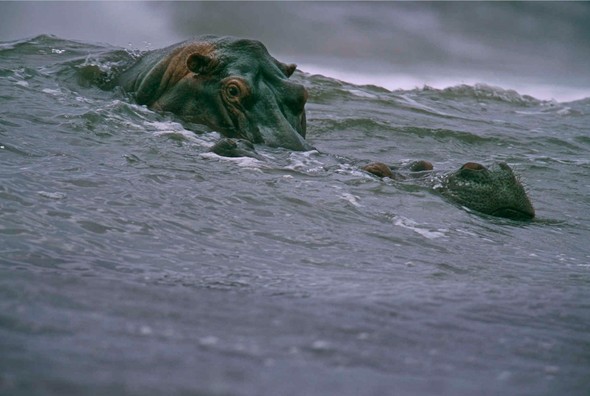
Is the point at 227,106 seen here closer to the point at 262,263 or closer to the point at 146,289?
the point at 262,263

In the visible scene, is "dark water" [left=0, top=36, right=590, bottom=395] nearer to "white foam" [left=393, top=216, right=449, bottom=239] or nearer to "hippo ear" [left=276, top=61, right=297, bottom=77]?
"white foam" [left=393, top=216, right=449, bottom=239]

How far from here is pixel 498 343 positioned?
2.19 m

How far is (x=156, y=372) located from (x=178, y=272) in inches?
42.3

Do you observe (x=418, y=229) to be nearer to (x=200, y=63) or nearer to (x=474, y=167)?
(x=474, y=167)

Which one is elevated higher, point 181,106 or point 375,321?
point 181,106

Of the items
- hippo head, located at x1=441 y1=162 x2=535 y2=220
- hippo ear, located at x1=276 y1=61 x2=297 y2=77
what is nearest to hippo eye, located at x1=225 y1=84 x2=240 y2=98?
hippo ear, located at x1=276 y1=61 x2=297 y2=77

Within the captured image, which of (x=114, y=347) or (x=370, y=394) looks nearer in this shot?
(x=370, y=394)

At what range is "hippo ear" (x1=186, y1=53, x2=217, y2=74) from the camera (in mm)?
6082

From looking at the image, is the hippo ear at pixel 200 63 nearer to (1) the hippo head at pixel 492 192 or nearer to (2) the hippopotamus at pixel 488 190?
(2) the hippopotamus at pixel 488 190

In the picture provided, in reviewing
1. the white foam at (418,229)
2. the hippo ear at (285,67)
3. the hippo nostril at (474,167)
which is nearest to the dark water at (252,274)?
the white foam at (418,229)

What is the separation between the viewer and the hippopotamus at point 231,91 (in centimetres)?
583

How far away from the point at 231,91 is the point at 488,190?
2.07 meters

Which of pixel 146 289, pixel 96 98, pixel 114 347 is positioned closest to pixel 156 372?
pixel 114 347

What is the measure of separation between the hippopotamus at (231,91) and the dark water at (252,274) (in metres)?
0.28
